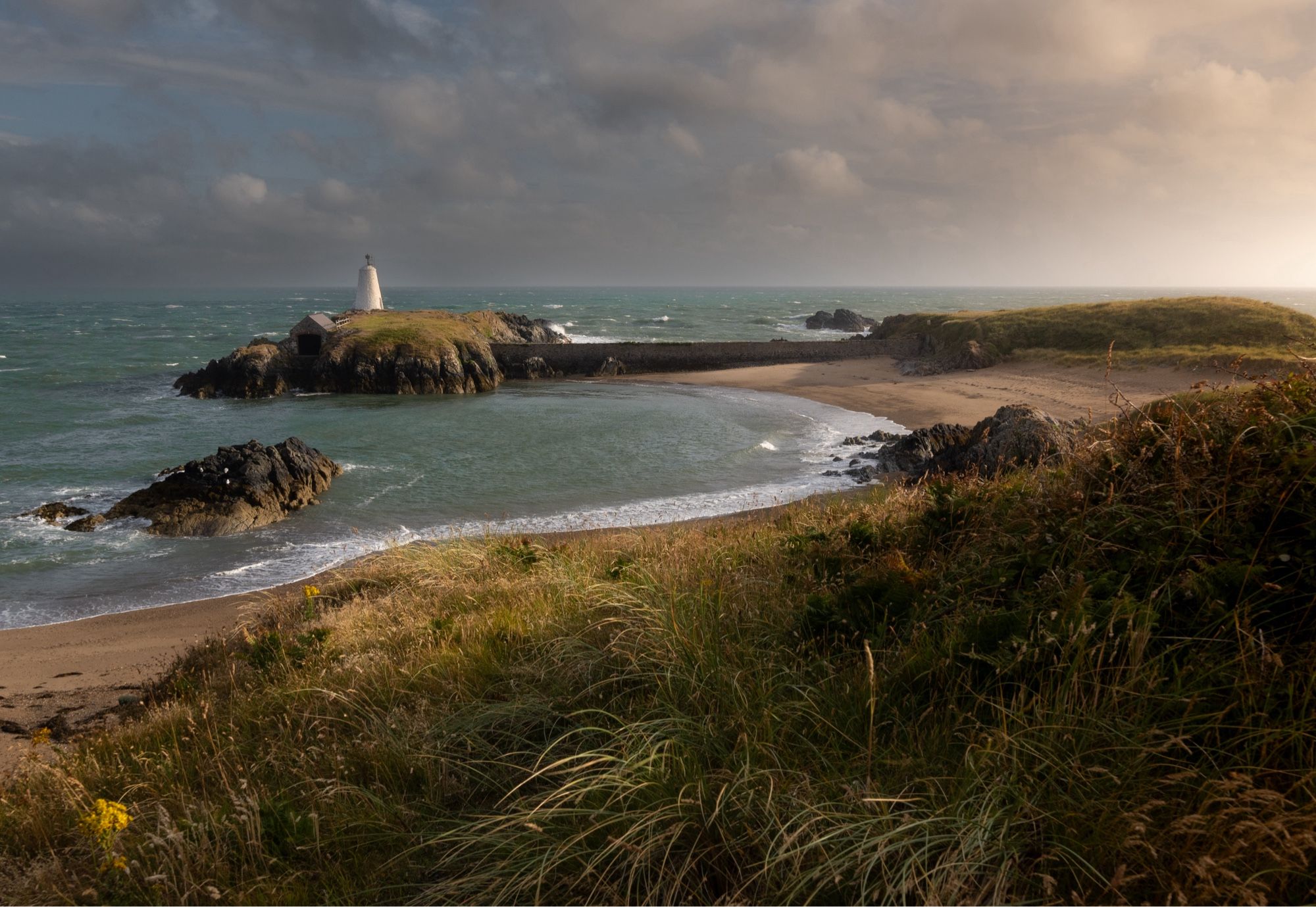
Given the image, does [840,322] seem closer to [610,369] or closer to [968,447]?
[610,369]

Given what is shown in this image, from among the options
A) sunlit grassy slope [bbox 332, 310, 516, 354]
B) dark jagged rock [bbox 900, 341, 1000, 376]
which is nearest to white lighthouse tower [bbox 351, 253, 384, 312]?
sunlit grassy slope [bbox 332, 310, 516, 354]

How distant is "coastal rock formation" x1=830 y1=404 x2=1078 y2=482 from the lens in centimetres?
1588

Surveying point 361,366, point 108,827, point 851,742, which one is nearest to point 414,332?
point 361,366

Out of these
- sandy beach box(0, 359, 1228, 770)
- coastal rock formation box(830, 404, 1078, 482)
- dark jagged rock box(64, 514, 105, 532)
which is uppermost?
coastal rock formation box(830, 404, 1078, 482)

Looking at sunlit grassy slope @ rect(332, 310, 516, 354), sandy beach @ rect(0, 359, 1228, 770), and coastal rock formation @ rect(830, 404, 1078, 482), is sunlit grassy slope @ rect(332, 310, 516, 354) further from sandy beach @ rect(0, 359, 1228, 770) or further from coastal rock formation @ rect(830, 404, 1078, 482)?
sandy beach @ rect(0, 359, 1228, 770)

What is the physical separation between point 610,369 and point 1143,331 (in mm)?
33234

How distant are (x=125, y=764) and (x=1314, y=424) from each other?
22.7 feet

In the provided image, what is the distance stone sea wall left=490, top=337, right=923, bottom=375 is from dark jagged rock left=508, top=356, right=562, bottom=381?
9cm

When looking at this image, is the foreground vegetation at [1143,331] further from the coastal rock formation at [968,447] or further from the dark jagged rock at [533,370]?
the dark jagged rock at [533,370]

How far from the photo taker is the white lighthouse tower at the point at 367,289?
→ 6391 cm

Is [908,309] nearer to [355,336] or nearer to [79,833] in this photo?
[355,336]

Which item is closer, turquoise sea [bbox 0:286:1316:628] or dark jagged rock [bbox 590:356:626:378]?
turquoise sea [bbox 0:286:1316:628]

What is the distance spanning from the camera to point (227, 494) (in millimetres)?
19672

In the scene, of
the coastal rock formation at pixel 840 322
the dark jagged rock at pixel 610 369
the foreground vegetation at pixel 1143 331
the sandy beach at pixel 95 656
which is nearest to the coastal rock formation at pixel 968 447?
the sandy beach at pixel 95 656
